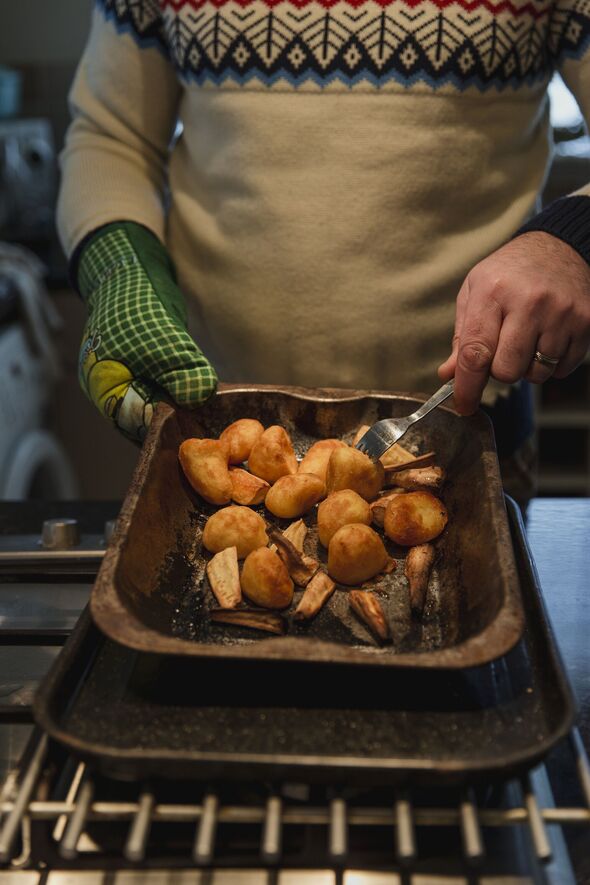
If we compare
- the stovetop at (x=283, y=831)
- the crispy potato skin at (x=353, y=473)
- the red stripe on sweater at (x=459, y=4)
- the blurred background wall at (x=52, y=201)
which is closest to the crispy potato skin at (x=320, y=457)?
the crispy potato skin at (x=353, y=473)

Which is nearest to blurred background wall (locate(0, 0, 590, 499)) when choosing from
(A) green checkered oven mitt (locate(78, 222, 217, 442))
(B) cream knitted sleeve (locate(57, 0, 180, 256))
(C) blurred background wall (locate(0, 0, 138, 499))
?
(C) blurred background wall (locate(0, 0, 138, 499))

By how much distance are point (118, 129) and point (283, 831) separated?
0.94 m

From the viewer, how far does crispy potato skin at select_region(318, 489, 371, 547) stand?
818 millimetres

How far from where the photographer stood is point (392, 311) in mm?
1079

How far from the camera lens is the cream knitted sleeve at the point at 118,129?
1111 millimetres

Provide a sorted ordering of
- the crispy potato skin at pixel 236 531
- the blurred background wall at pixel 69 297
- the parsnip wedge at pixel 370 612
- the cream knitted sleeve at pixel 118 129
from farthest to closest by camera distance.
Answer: the blurred background wall at pixel 69 297 < the cream knitted sleeve at pixel 118 129 < the crispy potato skin at pixel 236 531 < the parsnip wedge at pixel 370 612

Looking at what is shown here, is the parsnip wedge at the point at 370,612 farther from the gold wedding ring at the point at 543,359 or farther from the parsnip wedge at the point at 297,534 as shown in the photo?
the gold wedding ring at the point at 543,359

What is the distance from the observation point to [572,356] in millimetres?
878

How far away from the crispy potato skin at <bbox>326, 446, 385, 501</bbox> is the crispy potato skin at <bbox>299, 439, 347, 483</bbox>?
0.01 metres

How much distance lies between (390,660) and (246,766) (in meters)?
0.11

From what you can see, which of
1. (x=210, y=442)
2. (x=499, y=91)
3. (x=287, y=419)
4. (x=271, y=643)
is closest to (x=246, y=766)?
(x=271, y=643)

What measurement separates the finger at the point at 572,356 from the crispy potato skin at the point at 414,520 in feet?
0.65

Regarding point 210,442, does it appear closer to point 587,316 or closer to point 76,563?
point 76,563

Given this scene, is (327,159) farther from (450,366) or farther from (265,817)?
(265,817)
